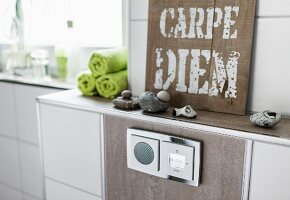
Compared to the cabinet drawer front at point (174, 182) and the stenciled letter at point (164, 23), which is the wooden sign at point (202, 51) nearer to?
the stenciled letter at point (164, 23)

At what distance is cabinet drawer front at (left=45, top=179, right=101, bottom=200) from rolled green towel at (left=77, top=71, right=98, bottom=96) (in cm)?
31

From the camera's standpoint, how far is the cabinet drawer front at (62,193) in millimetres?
948

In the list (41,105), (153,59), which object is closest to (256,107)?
(153,59)

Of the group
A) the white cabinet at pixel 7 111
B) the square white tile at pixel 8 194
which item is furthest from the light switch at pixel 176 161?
the square white tile at pixel 8 194

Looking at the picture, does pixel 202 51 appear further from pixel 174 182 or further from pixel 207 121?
pixel 174 182

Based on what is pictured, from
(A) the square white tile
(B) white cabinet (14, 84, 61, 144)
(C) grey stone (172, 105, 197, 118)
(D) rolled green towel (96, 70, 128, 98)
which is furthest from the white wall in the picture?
(A) the square white tile

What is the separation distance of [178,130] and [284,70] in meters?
0.29

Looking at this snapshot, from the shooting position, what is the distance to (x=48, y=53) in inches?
57.7

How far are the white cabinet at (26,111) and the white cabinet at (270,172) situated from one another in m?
0.94

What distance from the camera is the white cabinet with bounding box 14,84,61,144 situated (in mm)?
1314

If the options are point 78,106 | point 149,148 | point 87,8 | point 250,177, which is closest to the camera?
point 250,177

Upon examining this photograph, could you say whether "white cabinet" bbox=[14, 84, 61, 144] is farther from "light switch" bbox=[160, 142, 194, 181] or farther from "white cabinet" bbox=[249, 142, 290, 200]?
"white cabinet" bbox=[249, 142, 290, 200]

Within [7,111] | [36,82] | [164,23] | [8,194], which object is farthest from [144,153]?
[8,194]

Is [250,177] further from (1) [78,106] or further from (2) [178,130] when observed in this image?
(1) [78,106]
